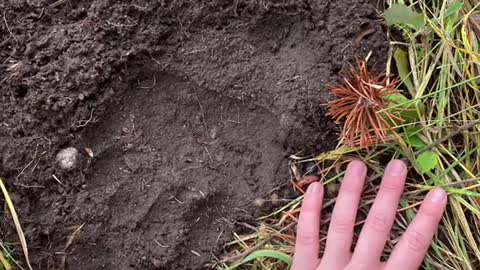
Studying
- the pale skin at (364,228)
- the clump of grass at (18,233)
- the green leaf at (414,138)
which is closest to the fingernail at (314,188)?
the pale skin at (364,228)

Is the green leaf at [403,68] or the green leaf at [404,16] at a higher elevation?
the green leaf at [404,16]

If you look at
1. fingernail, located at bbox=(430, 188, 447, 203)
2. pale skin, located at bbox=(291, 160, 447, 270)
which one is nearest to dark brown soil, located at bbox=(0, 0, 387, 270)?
pale skin, located at bbox=(291, 160, 447, 270)

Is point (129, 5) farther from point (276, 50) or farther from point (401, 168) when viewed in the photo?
point (401, 168)

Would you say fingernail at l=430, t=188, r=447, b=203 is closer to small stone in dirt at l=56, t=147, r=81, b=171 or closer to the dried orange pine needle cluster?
the dried orange pine needle cluster

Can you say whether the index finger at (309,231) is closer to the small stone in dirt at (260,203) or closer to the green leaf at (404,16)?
the small stone in dirt at (260,203)

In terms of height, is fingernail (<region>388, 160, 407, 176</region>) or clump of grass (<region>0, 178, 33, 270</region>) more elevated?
fingernail (<region>388, 160, 407, 176</region>)

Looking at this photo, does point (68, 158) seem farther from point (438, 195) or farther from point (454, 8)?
point (454, 8)
